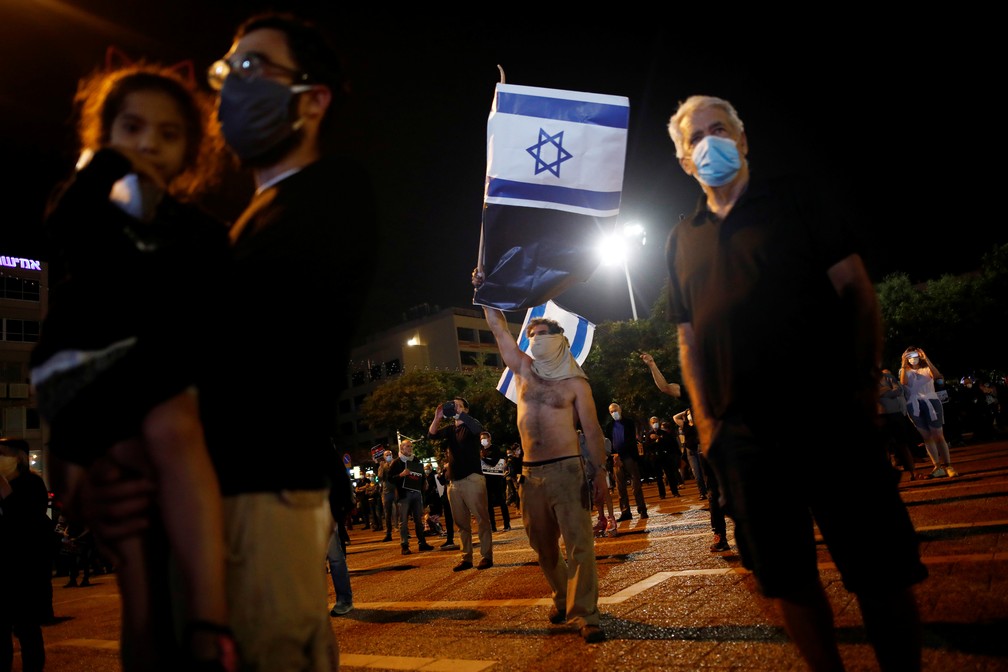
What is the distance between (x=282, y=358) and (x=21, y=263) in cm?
6202

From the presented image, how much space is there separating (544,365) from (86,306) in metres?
4.31

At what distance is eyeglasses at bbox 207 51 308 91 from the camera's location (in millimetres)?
1684

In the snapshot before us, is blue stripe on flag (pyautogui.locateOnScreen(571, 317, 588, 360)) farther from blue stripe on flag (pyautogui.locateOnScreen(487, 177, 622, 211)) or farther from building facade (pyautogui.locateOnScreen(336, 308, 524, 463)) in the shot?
building facade (pyautogui.locateOnScreen(336, 308, 524, 463))

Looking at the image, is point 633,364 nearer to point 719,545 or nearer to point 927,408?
point 927,408

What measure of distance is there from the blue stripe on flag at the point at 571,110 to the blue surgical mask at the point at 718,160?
225 cm

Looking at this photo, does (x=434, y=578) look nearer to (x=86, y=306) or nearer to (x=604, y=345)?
(x=86, y=306)

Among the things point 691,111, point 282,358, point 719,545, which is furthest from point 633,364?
point 282,358

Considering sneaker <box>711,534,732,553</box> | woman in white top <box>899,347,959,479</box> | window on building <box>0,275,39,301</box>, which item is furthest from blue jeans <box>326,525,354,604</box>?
window on building <box>0,275,39,301</box>

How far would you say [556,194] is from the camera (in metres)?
4.63

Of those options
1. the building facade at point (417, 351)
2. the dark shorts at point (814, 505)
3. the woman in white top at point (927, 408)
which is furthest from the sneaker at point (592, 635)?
the building facade at point (417, 351)

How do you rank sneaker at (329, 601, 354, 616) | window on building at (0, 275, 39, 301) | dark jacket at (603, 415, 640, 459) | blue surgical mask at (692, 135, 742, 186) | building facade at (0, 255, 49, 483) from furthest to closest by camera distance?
window on building at (0, 275, 39, 301)
building facade at (0, 255, 49, 483)
dark jacket at (603, 415, 640, 459)
sneaker at (329, 601, 354, 616)
blue surgical mask at (692, 135, 742, 186)

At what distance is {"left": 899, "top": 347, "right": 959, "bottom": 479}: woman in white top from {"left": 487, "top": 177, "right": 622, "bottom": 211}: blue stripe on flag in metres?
7.58

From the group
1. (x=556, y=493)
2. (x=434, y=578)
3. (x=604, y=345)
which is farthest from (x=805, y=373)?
(x=604, y=345)

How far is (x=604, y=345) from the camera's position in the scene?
148 ft
